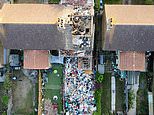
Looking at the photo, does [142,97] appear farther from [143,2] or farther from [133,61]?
[143,2]

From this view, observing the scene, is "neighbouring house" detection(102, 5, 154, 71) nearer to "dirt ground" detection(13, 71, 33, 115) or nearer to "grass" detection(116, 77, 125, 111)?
"grass" detection(116, 77, 125, 111)

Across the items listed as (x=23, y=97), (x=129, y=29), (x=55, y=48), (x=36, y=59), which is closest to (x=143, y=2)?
(x=129, y=29)

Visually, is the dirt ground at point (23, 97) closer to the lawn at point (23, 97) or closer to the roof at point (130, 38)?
the lawn at point (23, 97)

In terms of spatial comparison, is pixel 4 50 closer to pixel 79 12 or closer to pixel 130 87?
pixel 79 12

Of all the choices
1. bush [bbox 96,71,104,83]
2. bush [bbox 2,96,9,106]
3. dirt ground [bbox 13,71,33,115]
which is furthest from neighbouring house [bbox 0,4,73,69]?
bush [bbox 2,96,9,106]

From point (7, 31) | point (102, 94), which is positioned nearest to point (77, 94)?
point (102, 94)

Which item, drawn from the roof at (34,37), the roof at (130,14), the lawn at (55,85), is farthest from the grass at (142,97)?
the roof at (34,37)
